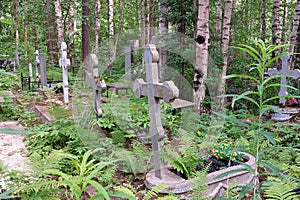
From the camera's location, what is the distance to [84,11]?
14.3 m

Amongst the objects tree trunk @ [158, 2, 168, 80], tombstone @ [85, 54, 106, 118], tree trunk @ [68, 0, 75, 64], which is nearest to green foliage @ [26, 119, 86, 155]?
tombstone @ [85, 54, 106, 118]

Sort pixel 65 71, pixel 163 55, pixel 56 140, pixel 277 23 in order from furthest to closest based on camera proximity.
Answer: pixel 163 55 < pixel 277 23 < pixel 65 71 < pixel 56 140

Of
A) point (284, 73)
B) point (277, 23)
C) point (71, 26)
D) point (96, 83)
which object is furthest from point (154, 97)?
point (71, 26)

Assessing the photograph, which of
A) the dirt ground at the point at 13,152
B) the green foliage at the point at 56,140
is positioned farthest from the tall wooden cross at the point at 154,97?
the dirt ground at the point at 13,152

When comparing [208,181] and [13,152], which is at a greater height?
[208,181]

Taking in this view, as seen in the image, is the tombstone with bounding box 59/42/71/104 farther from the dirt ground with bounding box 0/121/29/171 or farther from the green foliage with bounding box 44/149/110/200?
the green foliage with bounding box 44/149/110/200

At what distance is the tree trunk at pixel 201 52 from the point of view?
639 centimetres

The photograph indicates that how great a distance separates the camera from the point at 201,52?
6535mm

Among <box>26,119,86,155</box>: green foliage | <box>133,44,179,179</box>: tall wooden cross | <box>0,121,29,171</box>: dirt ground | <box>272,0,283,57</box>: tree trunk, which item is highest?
<box>272,0,283,57</box>: tree trunk

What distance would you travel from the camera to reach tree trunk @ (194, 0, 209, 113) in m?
6.39

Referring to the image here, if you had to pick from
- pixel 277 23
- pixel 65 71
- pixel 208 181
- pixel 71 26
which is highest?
pixel 71 26

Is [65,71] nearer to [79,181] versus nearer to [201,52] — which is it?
[201,52]

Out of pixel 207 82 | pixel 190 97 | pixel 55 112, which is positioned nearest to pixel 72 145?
pixel 55 112

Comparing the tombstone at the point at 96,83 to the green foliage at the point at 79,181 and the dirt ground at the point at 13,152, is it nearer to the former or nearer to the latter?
the dirt ground at the point at 13,152
